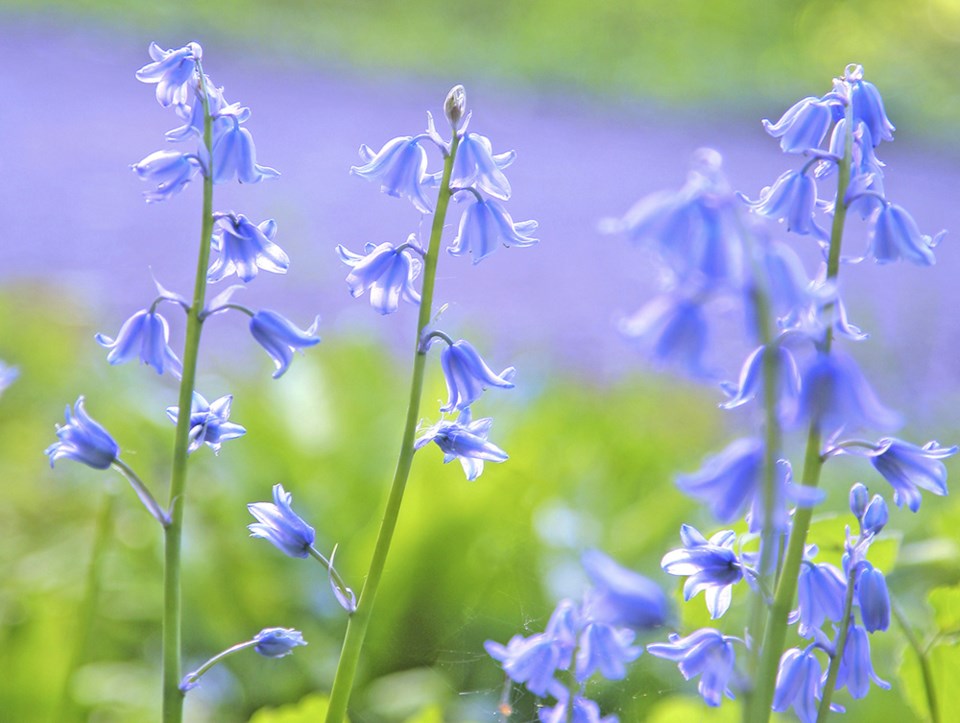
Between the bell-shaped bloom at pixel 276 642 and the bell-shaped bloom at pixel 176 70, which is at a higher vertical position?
the bell-shaped bloom at pixel 176 70

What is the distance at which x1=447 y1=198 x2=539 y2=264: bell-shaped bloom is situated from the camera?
31.6 inches

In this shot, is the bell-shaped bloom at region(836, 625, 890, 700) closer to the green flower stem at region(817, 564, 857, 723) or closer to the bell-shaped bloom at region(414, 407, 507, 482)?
the green flower stem at region(817, 564, 857, 723)

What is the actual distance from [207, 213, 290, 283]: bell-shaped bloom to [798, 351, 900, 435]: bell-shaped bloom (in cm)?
39

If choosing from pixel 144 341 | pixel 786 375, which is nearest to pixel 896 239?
pixel 786 375

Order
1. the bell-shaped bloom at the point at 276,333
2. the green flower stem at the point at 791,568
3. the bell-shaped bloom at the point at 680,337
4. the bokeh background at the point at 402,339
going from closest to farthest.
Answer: the bell-shaped bloom at the point at 680,337 → the green flower stem at the point at 791,568 → the bell-shaped bloom at the point at 276,333 → the bokeh background at the point at 402,339

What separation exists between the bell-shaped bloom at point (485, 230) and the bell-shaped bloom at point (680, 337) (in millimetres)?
275

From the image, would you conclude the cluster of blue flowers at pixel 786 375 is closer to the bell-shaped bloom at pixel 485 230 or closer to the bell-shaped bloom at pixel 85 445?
the bell-shaped bloom at pixel 485 230

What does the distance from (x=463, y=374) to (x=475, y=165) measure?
0.15 metres

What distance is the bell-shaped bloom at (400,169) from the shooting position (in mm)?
802

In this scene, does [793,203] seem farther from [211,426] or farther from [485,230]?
[211,426]

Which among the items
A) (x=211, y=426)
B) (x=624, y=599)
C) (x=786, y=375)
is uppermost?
(x=211, y=426)

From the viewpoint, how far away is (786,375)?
0.59 metres

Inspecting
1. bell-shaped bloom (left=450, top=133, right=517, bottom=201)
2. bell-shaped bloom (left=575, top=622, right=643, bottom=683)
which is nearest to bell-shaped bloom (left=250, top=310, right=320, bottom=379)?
bell-shaped bloom (left=450, top=133, right=517, bottom=201)

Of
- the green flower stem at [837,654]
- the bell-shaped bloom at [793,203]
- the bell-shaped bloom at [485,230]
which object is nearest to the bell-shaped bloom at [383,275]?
the bell-shaped bloom at [485,230]
